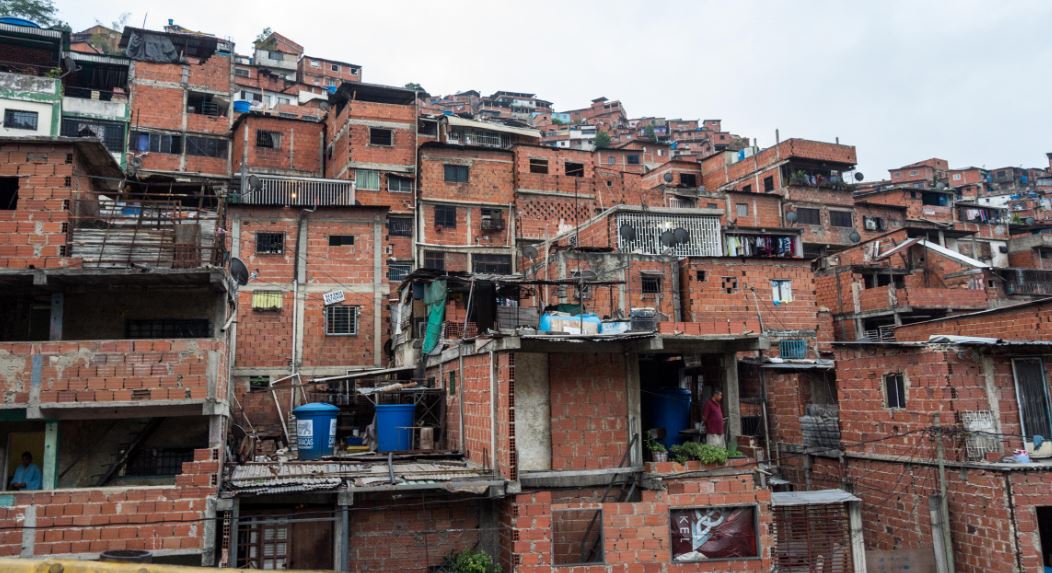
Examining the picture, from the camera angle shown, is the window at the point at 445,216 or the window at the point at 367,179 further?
the window at the point at 367,179

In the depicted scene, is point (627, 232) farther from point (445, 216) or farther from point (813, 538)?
point (813, 538)

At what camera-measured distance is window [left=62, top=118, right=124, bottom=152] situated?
109ft

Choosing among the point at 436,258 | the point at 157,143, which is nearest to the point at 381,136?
the point at 436,258

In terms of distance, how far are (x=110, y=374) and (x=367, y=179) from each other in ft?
73.4

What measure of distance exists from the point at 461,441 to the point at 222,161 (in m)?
28.5

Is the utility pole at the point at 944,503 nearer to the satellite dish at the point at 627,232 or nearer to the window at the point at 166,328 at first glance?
the satellite dish at the point at 627,232

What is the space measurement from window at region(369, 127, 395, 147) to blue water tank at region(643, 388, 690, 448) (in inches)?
938

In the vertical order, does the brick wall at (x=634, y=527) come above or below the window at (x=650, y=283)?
below

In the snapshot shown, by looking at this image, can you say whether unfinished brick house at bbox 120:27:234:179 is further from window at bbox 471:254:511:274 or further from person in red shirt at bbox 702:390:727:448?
person in red shirt at bbox 702:390:727:448

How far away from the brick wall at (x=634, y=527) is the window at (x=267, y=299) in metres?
13.8

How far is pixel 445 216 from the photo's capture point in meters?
34.8

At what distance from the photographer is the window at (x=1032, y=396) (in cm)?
1641

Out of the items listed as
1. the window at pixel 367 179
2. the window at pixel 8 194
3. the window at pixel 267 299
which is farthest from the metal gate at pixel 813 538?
the window at pixel 367 179

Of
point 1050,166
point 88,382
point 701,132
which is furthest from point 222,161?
point 1050,166
